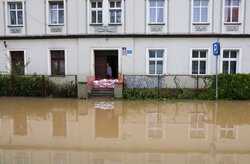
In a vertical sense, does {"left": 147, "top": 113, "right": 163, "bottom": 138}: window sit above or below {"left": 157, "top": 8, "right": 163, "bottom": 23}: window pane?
below

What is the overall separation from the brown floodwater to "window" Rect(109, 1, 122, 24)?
745 centimetres

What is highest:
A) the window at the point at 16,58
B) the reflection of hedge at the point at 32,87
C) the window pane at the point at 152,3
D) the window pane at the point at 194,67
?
the window pane at the point at 152,3

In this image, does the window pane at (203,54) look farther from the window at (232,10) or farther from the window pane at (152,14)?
the window pane at (152,14)

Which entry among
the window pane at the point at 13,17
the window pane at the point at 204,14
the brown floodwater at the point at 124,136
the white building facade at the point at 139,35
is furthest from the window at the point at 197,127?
the window pane at the point at 13,17

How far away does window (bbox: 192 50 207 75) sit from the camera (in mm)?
11688

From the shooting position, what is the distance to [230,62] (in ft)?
38.4

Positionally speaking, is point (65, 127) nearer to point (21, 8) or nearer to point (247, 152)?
point (247, 152)

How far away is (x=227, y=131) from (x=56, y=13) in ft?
42.0

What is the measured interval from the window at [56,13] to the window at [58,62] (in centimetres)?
228

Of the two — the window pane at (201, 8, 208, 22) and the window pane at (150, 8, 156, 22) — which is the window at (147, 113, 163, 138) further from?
the window pane at (201, 8, 208, 22)

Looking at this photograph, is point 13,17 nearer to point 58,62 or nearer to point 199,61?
point 58,62

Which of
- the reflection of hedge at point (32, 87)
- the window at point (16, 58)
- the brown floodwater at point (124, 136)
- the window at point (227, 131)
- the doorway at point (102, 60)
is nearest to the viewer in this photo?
the brown floodwater at point (124, 136)

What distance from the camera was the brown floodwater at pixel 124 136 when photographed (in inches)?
136

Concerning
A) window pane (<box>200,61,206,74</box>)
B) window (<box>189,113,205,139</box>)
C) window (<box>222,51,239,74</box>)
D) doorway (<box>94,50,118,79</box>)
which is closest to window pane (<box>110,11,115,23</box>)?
doorway (<box>94,50,118,79</box>)
